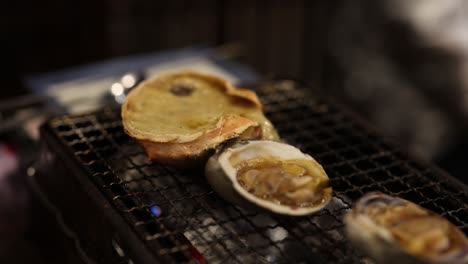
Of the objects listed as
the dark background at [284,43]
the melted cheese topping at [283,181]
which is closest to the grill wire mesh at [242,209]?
the melted cheese topping at [283,181]

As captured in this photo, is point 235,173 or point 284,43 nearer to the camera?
point 235,173

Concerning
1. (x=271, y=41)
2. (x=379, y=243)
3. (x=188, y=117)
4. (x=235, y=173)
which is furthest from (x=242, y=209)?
(x=271, y=41)

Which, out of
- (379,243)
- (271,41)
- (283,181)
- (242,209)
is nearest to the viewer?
(379,243)

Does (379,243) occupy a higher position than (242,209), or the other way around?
(379,243)

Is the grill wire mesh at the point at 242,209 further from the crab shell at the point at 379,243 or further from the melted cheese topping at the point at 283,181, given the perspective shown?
the crab shell at the point at 379,243

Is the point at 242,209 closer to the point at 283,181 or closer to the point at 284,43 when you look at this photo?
the point at 283,181
